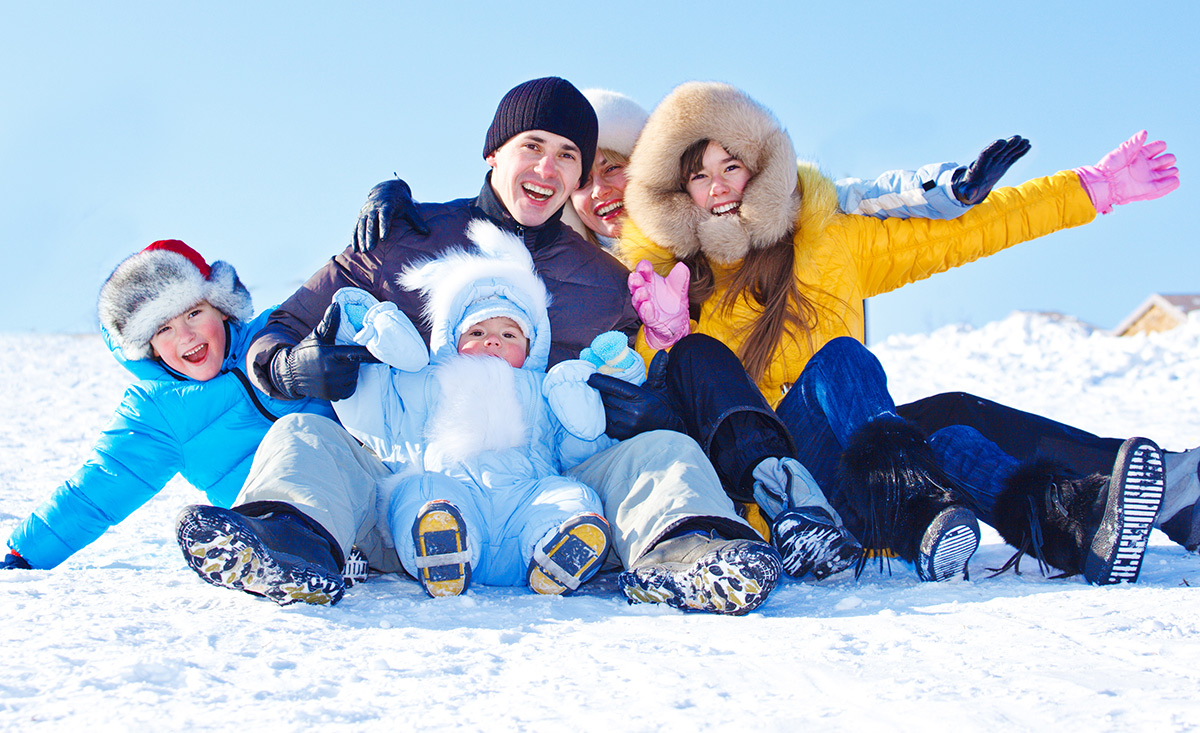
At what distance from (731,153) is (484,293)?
113 centimetres

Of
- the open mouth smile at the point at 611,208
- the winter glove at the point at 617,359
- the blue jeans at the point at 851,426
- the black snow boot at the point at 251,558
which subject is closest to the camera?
the black snow boot at the point at 251,558

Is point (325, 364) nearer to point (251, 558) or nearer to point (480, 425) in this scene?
point (480, 425)

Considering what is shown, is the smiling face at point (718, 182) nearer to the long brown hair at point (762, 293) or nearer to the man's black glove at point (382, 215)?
the long brown hair at point (762, 293)

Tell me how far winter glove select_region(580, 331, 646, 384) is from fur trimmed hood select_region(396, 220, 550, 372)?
171mm

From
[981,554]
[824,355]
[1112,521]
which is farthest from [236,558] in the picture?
[981,554]

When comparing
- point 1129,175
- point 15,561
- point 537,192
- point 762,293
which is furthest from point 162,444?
point 1129,175

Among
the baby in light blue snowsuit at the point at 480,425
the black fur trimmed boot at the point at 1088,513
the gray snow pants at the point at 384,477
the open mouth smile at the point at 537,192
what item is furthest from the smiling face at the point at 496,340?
the black fur trimmed boot at the point at 1088,513

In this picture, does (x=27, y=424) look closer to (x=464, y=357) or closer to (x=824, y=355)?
(x=464, y=357)

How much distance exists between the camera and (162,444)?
269cm

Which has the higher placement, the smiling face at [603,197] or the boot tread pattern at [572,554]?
the smiling face at [603,197]

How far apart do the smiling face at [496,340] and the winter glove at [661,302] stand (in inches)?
20.1

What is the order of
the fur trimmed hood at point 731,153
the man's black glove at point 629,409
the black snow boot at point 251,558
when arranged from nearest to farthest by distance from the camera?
the black snow boot at point 251,558 → the man's black glove at point 629,409 → the fur trimmed hood at point 731,153

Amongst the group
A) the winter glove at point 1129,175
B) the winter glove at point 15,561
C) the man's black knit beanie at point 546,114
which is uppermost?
the man's black knit beanie at point 546,114

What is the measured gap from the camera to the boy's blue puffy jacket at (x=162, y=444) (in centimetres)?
246
